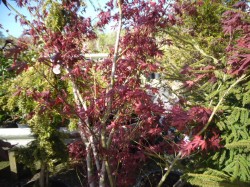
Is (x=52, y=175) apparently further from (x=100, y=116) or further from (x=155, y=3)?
(x=155, y=3)

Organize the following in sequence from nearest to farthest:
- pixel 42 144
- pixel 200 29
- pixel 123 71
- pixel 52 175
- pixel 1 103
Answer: pixel 123 71 < pixel 42 144 < pixel 52 175 < pixel 1 103 < pixel 200 29

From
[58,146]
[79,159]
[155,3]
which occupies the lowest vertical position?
[79,159]

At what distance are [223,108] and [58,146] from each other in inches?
79.0

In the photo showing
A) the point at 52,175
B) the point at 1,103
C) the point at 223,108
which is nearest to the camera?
the point at 223,108

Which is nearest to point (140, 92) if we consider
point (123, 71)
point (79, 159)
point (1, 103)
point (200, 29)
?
point (123, 71)

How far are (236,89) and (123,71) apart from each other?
1143 mm

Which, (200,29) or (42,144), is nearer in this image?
(42,144)

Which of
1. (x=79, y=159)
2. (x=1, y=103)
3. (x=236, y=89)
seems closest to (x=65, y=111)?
(x=79, y=159)

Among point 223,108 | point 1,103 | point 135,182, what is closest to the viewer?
point 223,108

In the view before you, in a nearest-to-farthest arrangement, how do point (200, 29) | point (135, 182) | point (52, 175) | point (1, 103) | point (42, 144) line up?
1. point (42, 144)
2. point (135, 182)
3. point (52, 175)
4. point (1, 103)
5. point (200, 29)

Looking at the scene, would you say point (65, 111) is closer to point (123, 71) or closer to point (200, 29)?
point (123, 71)

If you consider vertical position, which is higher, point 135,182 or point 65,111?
point 65,111

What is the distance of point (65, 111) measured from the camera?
2328 millimetres

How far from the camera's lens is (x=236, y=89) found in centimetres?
223
